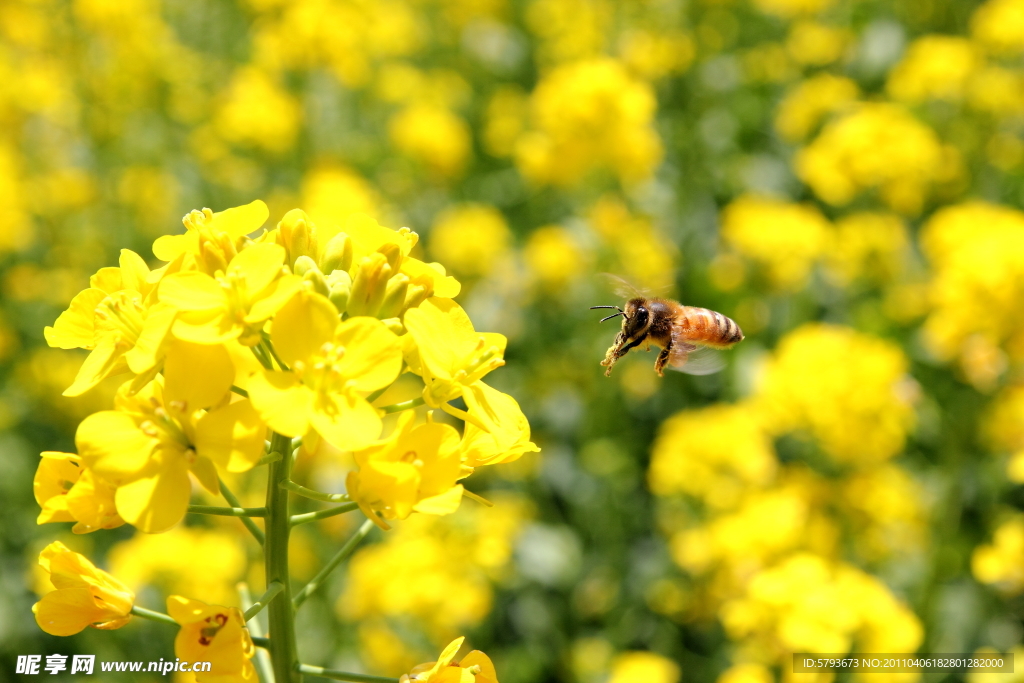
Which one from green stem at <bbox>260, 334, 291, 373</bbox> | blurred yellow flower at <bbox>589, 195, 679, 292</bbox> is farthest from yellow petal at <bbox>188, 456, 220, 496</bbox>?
blurred yellow flower at <bbox>589, 195, 679, 292</bbox>

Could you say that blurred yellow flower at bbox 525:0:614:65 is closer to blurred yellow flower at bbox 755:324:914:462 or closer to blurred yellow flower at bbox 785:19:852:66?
blurred yellow flower at bbox 785:19:852:66

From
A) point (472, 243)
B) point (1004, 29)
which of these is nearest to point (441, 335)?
point (472, 243)

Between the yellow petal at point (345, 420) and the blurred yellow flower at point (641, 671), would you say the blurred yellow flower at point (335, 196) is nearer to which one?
the blurred yellow flower at point (641, 671)

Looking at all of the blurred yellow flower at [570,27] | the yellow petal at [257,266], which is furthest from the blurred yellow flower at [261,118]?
the yellow petal at [257,266]

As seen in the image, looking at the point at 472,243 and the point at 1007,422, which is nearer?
the point at 1007,422

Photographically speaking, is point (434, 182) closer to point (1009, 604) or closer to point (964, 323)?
point (964, 323)

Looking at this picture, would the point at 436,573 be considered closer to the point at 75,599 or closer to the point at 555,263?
the point at 75,599
